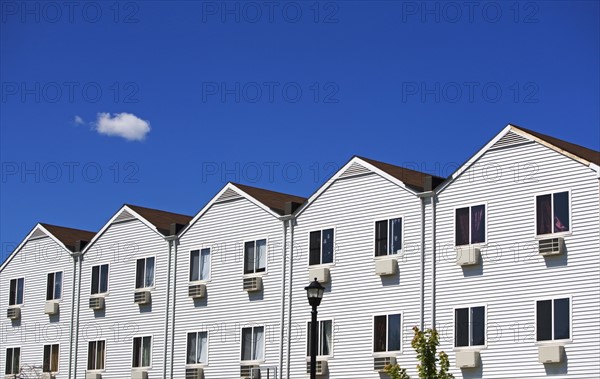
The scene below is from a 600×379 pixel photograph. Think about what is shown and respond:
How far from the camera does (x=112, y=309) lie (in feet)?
151

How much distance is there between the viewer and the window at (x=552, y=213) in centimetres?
3209

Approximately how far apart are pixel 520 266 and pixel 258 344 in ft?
36.6

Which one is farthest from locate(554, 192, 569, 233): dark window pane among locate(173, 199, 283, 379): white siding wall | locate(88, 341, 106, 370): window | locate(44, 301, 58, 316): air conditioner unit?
locate(44, 301, 58, 316): air conditioner unit

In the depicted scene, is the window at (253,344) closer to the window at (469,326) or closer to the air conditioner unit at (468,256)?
the window at (469,326)

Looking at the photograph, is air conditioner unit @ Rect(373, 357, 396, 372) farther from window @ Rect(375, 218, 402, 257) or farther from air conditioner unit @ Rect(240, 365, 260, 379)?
air conditioner unit @ Rect(240, 365, 260, 379)

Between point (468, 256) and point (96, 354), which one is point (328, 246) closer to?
point (468, 256)

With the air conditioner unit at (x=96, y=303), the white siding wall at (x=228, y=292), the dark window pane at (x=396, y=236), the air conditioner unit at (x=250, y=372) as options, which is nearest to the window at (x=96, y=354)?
the air conditioner unit at (x=96, y=303)

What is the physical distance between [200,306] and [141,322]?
11.5ft

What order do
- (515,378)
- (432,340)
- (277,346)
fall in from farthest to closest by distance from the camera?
(277,346)
(515,378)
(432,340)

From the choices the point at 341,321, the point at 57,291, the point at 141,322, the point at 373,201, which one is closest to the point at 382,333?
the point at 341,321

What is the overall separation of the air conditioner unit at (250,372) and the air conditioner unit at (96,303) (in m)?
8.80

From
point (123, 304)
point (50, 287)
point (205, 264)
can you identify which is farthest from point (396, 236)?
point (50, 287)

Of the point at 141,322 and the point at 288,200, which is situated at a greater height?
the point at 288,200

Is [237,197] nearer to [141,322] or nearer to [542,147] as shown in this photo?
[141,322]
